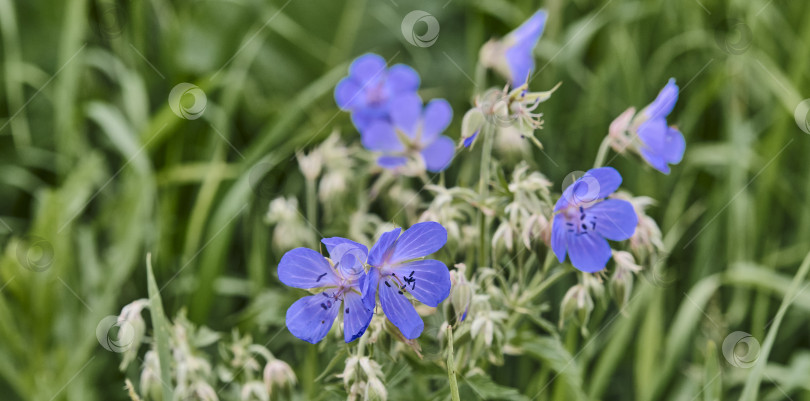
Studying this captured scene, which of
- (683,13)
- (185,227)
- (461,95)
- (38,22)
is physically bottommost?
(185,227)

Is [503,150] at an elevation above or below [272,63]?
below

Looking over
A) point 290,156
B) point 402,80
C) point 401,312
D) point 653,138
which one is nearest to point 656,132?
point 653,138

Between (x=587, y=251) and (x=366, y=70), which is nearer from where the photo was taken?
(x=587, y=251)

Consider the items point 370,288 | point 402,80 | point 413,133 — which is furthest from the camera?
point 402,80

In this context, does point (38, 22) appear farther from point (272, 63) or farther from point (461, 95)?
point (461, 95)

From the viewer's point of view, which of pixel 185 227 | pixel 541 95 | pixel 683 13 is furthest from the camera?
pixel 683 13

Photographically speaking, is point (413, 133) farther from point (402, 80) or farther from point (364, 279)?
point (364, 279)

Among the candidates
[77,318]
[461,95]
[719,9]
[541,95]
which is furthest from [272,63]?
[541,95]
